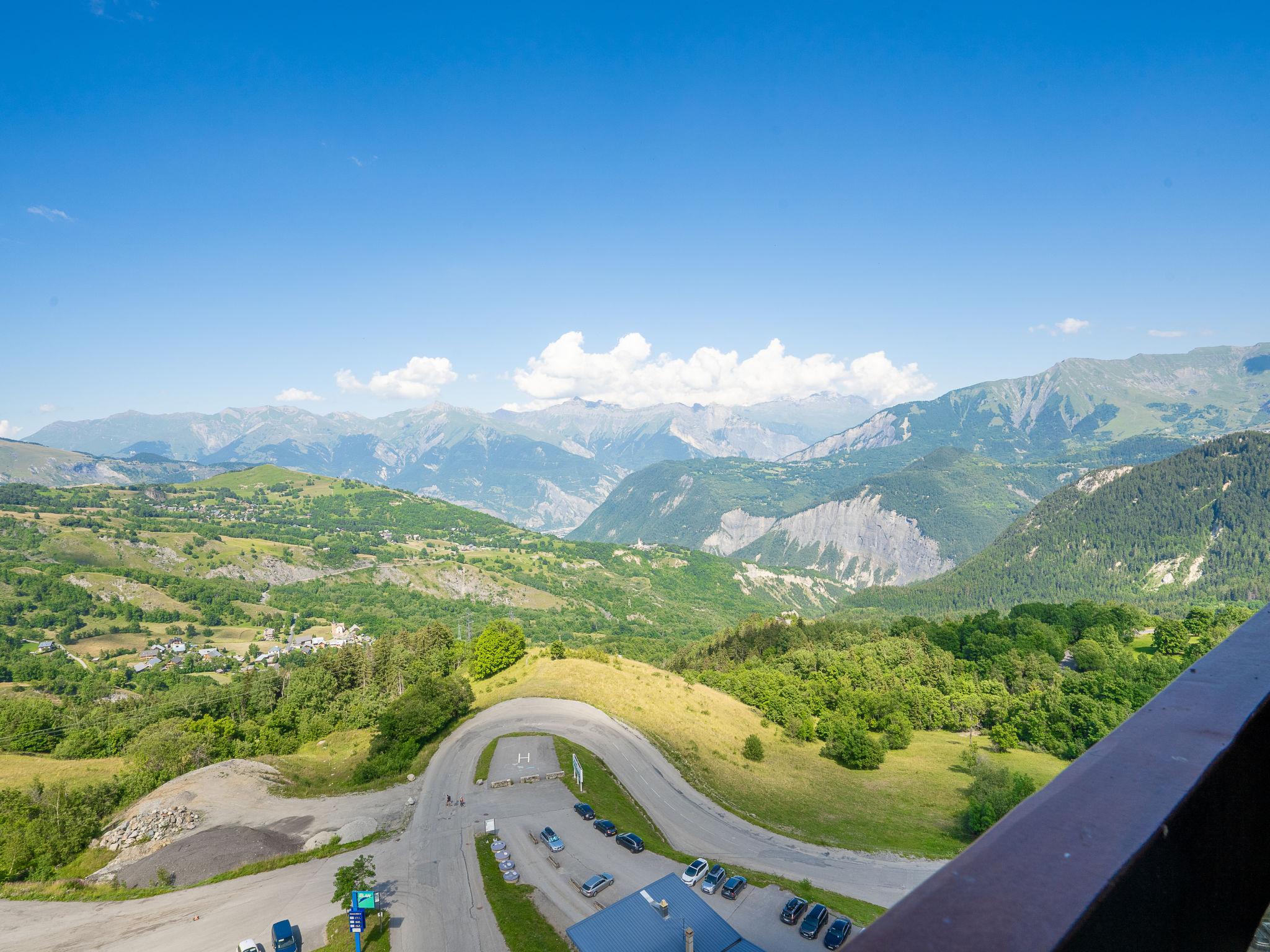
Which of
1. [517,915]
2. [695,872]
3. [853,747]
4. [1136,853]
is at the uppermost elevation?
[1136,853]

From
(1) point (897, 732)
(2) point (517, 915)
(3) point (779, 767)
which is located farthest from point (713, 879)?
(1) point (897, 732)

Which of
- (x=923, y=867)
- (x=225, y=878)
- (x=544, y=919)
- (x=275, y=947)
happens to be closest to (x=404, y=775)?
(x=225, y=878)

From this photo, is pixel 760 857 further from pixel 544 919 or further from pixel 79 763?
pixel 79 763

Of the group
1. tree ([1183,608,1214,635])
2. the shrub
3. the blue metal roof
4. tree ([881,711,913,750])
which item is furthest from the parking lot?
tree ([1183,608,1214,635])

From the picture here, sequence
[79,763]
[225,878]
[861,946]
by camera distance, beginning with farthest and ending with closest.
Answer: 1. [79,763]
2. [225,878]
3. [861,946]

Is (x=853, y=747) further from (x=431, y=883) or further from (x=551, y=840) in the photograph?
(x=431, y=883)

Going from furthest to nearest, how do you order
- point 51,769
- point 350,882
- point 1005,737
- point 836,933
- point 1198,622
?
point 1198,622 < point 1005,737 < point 51,769 < point 350,882 < point 836,933
